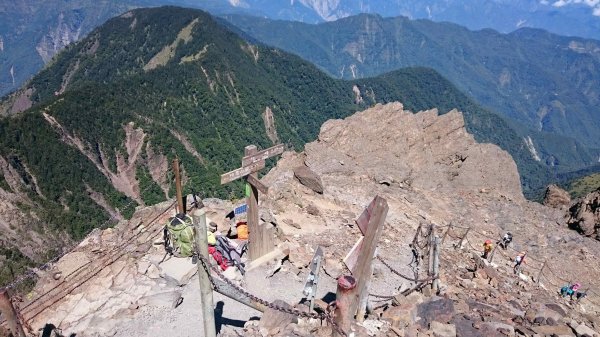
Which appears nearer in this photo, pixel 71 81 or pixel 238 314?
pixel 238 314

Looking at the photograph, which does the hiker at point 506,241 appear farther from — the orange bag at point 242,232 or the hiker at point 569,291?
the orange bag at point 242,232

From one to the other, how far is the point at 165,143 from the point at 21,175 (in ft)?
105

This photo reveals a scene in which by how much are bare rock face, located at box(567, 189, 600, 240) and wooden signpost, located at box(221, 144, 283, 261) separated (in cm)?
2481

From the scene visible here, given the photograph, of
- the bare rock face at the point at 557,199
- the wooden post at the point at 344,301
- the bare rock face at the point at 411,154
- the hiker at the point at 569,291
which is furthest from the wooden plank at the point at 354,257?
the bare rock face at the point at 557,199

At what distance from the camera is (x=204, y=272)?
929cm

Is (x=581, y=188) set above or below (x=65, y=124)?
below

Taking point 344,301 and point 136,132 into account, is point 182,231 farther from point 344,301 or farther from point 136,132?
point 136,132

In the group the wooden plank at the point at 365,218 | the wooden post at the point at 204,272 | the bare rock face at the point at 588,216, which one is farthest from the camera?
the bare rock face at the point at 588,216

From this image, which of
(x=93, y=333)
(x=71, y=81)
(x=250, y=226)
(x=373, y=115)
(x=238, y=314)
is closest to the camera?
(x=93, y=333)

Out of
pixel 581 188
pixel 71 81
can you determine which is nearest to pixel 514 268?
pixel 581 188

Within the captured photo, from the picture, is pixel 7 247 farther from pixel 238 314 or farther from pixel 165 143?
pixel 238 314

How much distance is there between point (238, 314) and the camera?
44.0ft

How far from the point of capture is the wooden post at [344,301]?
802cm

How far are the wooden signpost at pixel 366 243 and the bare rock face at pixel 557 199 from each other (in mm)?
32845
